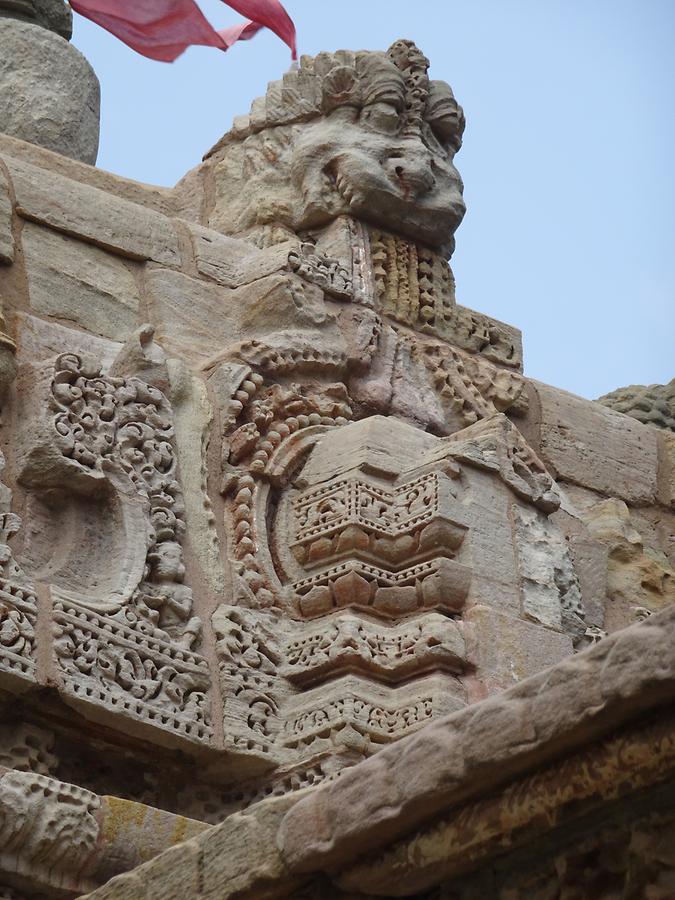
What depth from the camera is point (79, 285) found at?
6605mm

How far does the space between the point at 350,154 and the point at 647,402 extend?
7.52ft

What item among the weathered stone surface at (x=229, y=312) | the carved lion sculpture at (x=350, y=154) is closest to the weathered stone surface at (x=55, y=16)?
the carved lion sculpture at (x=350, y=154)

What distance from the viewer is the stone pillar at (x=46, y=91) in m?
7.98

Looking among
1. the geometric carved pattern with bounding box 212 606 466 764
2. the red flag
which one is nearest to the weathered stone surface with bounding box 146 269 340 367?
the geometric carved pattern with bounding box 212 606 466 764

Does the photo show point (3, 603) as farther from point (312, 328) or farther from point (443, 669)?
point (312, 328)

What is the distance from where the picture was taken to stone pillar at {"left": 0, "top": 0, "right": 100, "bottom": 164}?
7.98 m

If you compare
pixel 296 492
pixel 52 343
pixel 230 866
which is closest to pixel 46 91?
pixel 52 343

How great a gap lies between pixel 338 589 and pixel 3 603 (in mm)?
1208

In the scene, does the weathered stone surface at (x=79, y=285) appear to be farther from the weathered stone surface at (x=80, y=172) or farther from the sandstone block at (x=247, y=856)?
the sandstone block at (x=247, y=856)

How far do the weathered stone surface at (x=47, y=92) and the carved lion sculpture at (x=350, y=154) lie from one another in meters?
0.62

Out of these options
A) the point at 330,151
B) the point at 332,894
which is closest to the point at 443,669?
the point at 332,894

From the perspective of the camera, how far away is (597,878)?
360 cm

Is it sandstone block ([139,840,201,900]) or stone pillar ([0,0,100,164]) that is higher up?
stone pillar ([0,0,100,164])

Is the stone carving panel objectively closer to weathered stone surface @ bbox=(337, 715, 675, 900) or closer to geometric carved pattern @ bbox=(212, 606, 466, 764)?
geometric carved pattern @ bbox=(212, 606, 466, 764)
